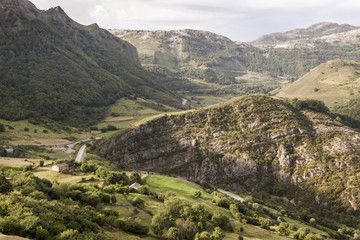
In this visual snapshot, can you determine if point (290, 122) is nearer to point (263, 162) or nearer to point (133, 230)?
point (263, 162)

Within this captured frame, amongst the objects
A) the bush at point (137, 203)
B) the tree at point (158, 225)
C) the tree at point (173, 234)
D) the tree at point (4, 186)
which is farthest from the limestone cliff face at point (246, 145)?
the tree at point (4, 186)

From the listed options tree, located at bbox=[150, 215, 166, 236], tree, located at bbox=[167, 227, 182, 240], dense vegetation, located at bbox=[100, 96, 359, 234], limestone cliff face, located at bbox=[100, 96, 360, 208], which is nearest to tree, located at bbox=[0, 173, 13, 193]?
tree, located at bbox=[150, 215, 166, 236]

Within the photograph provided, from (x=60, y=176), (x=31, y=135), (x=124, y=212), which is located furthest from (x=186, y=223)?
(x=31, y=135)

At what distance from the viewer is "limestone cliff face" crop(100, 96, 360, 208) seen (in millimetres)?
115438

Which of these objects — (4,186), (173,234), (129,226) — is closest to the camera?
(129,226)

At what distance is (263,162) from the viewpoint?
122375 millimetres

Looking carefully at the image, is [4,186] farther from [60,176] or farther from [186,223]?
[186,223]

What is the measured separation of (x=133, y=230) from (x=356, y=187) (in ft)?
322

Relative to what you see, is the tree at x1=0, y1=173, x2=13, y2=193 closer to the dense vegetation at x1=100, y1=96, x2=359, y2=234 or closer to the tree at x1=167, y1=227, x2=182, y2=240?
the tree at x1=167, y1=227, x2=182, y2=240

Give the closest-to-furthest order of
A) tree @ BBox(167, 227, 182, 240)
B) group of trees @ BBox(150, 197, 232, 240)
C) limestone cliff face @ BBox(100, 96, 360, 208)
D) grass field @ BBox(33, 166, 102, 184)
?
tree @ BBox(167, 227, 182, 240), group of trees @ BBox(150, 197, 232, 240), grass field @ BBox(33, 166, 102, 184), limestone cliff face @ BBox(100, 96, 360, 208)

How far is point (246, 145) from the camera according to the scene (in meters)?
129

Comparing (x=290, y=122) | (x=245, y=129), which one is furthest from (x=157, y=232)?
(x=290, y=122)

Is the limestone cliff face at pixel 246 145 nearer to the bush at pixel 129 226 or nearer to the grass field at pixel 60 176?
the grass field at pixel 60 176

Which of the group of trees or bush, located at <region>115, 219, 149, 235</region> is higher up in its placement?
bush, located at <region>115, 219, 149, 235</region>
